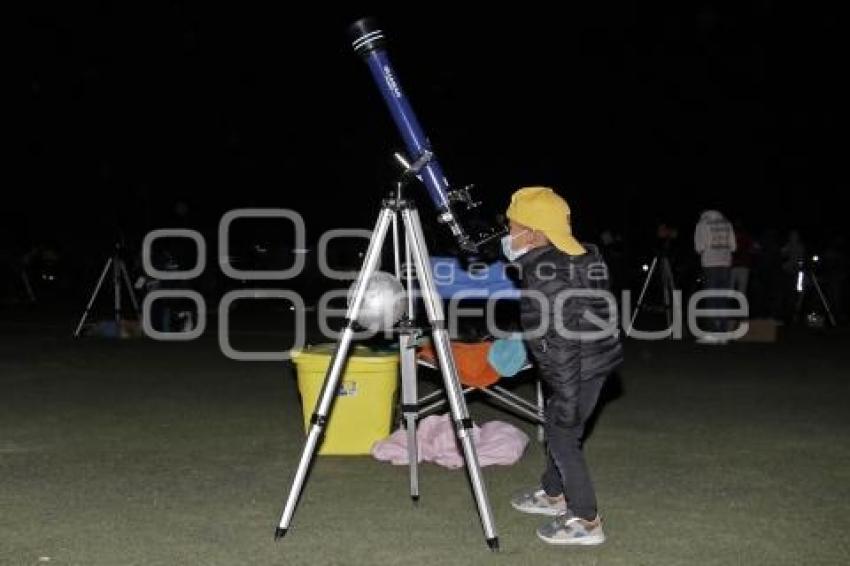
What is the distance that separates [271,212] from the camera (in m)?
32.3

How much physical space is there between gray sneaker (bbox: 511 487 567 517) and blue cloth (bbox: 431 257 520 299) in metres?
2.35

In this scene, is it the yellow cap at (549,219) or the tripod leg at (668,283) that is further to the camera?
the tripod leg at (668,283)

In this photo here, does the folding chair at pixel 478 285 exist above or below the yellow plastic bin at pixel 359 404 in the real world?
above

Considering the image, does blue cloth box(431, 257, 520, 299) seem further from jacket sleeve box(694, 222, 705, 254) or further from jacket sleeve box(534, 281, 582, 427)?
jacket sleeve box(694, 222, 705, 254)

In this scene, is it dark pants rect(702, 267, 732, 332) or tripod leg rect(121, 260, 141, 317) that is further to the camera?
tripod leg rect(121, 260, 141, 317)

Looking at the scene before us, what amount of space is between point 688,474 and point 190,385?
222 inches

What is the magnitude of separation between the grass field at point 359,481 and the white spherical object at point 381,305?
1098 millimetres

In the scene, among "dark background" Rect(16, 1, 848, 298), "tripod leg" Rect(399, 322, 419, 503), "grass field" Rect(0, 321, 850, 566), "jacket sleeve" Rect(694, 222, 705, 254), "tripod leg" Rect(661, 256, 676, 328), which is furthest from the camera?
"dark background" Rect(16, 1, 848, 298)

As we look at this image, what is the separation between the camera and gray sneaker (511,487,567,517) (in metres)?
6.42

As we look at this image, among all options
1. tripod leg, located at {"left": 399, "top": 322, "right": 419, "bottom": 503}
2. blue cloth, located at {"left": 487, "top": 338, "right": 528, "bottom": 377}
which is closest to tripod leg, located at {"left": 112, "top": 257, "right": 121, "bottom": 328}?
blue cloth, located at {"left": 487, "top": 338, "right": 528, "bottom": 377}

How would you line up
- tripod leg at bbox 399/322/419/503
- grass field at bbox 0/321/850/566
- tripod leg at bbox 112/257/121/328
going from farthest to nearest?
tripod leg at bbox 112/257/121/328 → tripod leg at bbox 399/322/419/503 → grass field at bbox 0/321/850/566

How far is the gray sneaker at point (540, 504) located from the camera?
6415 mm

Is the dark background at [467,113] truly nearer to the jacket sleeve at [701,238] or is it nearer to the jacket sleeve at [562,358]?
the jacket sleeve at [701,238]

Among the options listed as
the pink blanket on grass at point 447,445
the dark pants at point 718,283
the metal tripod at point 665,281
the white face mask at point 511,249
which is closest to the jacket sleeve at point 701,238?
the dark pants at point 718,283
